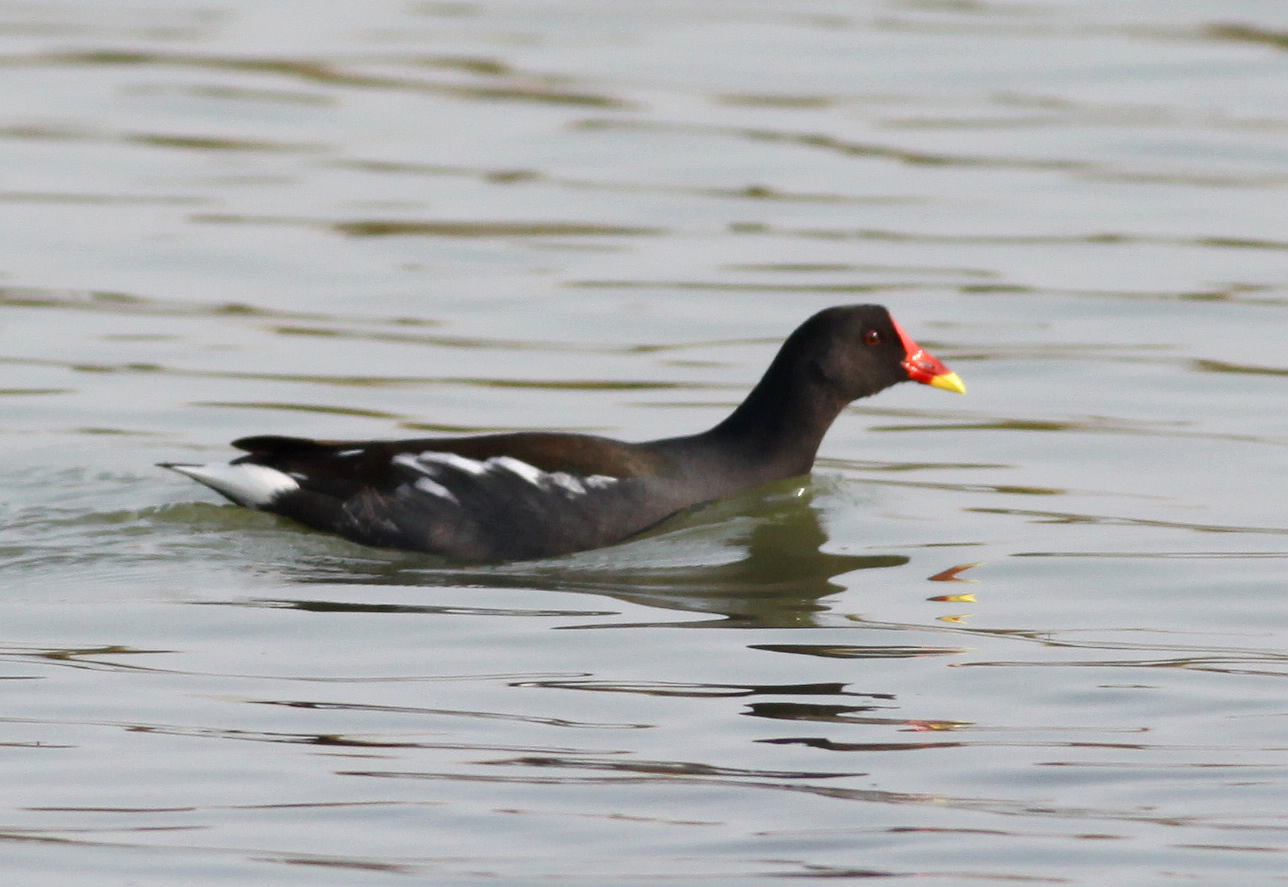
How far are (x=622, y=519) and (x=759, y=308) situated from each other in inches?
181

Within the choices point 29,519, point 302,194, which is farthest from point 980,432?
point 302,194

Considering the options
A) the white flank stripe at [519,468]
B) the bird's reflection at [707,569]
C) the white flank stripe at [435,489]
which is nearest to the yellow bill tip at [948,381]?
the bird's reflection at [707,569]

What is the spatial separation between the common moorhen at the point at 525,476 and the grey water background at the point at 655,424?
0.53 feet

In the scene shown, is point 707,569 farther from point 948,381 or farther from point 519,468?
point 948,381

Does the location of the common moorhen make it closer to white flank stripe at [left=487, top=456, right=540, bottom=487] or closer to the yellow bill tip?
white flank stripe at [left=487, top=456, right=540, bottom=487]

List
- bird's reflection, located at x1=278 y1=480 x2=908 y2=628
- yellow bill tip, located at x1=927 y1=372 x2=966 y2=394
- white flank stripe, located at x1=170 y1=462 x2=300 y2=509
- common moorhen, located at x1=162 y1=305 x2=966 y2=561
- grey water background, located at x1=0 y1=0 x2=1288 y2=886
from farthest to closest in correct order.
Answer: yellow bill tip, located at x1=927 y1=372 x2=966 y2=394 < white flank stripe, located at x1=170 y1=462 x2=300 y2=509 < common moorhen, located at x1=162 y1=305 x2=966 y2=561 < bird's reflection, located at x1=278 y1=480 x2=908 y2=628 < grey water background, located at x1=0 y1=0 x2=1288 y2=886

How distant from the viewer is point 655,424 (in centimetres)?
1168

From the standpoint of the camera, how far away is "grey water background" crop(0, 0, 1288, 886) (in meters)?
6.17

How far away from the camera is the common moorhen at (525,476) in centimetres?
936

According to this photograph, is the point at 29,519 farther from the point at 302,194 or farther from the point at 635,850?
the point at 302,194

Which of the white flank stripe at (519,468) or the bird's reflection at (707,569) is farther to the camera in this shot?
the white flank stripe at (519,468)

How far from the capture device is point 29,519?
9.94 metres

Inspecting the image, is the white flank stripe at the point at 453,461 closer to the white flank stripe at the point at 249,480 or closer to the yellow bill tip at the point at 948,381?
the white flank stripe at the point at 249,480

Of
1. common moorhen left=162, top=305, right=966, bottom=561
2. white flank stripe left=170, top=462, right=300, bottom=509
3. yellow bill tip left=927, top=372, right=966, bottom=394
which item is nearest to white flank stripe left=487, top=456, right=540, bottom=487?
common moorhen left=162, top=305, right=966, bottom=561
